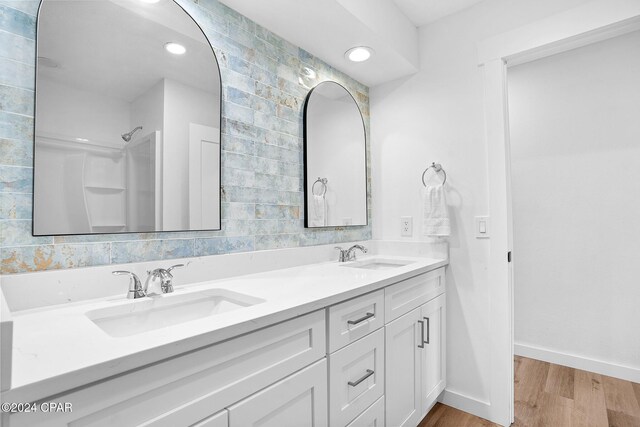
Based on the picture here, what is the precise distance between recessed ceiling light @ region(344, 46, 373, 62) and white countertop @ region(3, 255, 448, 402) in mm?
1336

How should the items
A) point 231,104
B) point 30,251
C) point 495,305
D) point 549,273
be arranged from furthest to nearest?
1. point 549,273
2. point 495,305
3. point 231,104
4. point 30,251

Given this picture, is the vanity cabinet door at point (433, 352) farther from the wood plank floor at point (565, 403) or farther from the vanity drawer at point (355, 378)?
the vanity drawer at point (355, 378)

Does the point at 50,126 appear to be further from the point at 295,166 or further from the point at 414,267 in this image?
the point at 414,267

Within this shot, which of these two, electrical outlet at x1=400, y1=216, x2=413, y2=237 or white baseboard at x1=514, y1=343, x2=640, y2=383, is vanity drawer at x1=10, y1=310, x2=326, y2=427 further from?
white baseboard at x1=514, y1=343, x2=640, y2=383

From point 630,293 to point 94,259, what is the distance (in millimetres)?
3069

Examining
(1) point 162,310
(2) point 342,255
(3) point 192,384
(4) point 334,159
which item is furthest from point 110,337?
(4) point 334,159

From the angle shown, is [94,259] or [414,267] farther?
[414,267]

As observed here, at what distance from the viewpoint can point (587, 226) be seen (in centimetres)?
237

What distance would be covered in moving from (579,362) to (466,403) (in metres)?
1.14

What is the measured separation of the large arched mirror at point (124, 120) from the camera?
Answer: 101 centimetres

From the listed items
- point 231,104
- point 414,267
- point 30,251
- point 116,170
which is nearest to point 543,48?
point 414,267

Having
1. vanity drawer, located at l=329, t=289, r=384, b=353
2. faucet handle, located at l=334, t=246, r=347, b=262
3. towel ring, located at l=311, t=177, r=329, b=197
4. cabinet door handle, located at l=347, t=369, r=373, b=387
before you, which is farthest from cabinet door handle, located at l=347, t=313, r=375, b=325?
towel ring, located at l=311, t=177, r=329, b=197

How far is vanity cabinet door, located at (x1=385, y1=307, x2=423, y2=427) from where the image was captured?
1419 millimetres

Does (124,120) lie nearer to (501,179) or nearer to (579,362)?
(501,179)
